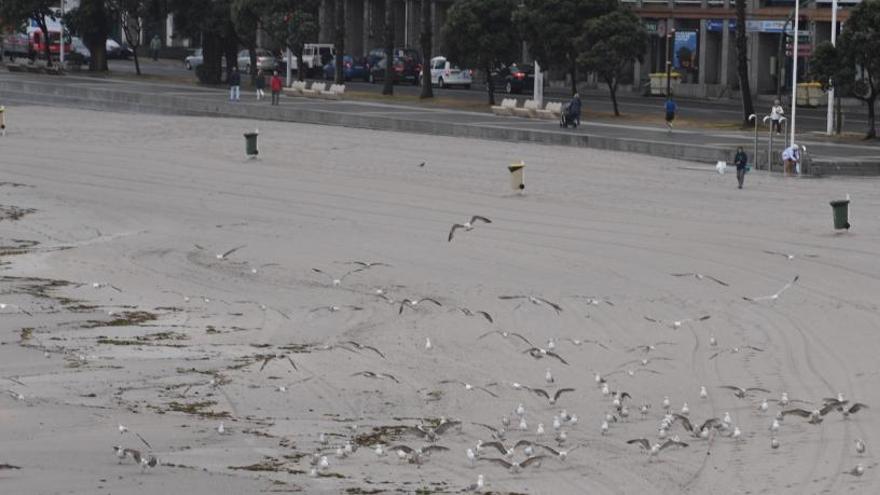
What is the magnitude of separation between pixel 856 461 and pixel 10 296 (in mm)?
11472

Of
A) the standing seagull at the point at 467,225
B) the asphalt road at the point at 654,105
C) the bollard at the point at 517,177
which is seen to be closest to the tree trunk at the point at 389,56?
the asphalt road at the point at 654,105

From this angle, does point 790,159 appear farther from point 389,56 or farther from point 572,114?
point 389,56

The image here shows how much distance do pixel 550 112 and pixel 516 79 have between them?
1778 cm

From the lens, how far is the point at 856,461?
14445mm

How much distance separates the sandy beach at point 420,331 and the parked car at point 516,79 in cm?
3727

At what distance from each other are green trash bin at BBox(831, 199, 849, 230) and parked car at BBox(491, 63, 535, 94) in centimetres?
4558

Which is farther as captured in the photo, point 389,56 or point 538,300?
point 389,56

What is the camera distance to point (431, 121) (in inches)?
2175

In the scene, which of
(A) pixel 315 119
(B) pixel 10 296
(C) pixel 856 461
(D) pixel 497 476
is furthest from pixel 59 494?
(A) pixel 315 119

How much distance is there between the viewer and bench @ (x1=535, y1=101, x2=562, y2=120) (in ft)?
193

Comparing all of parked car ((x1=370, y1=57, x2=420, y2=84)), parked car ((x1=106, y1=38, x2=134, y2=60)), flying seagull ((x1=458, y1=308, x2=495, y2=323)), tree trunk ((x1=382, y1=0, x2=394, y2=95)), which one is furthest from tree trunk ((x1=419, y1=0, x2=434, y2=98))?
flying seagull ((x1=458, y1=308, x2=495, y2=323))

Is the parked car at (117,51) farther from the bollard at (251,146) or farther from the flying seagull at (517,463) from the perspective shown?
the flying seagull at (517,463)

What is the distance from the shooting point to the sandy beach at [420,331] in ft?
46.7

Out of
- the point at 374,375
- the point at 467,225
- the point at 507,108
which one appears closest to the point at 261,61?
the point at 507,108
